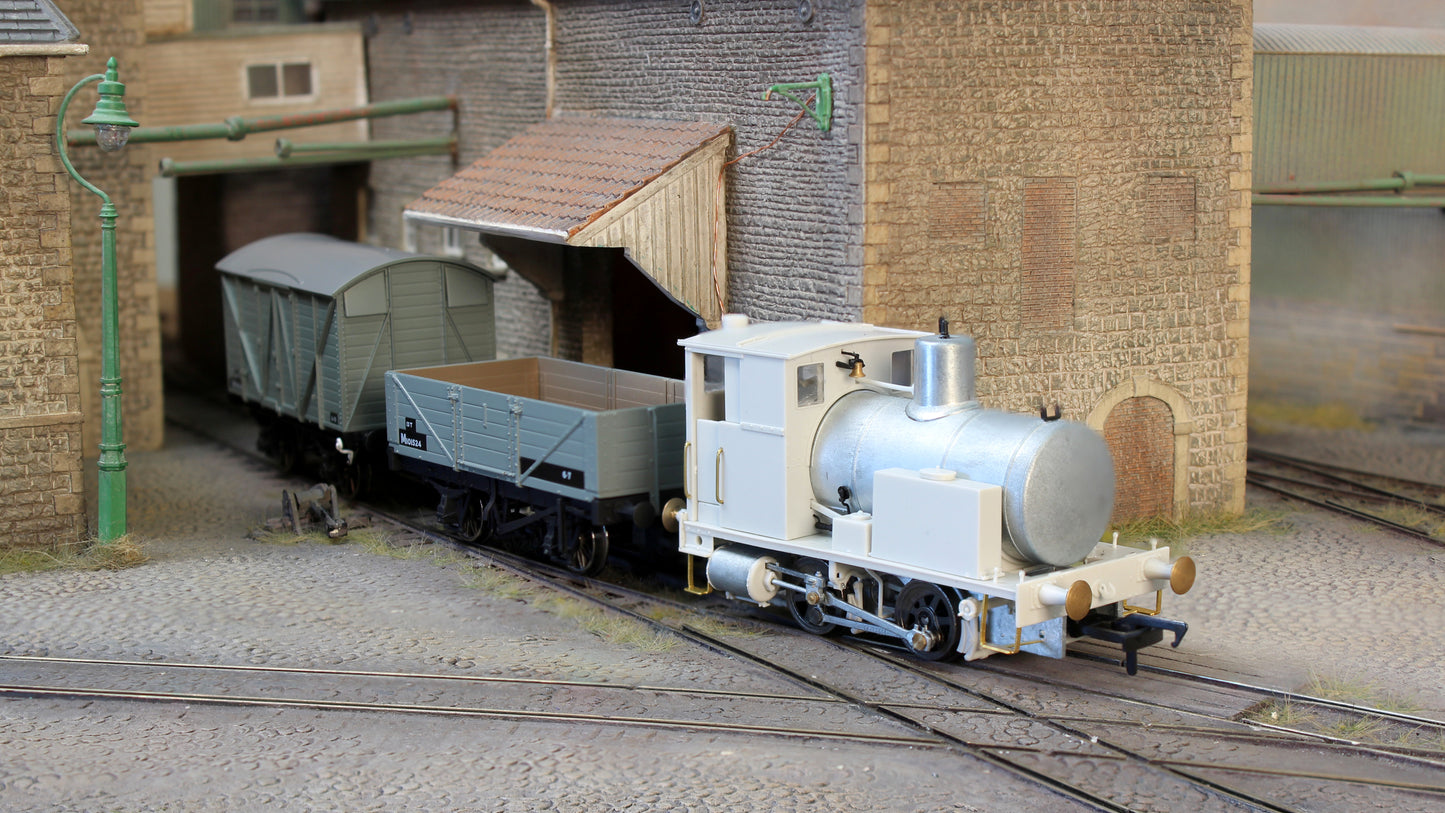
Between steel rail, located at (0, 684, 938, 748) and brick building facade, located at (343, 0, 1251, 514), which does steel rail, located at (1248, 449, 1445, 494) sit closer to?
brick building facade, located at (343, 0, 1251, 514)

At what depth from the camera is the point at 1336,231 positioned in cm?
2273

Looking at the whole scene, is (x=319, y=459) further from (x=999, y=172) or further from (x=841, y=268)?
(x=999, y=172)

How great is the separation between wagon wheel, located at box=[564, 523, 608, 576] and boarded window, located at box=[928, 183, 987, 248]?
176 inches

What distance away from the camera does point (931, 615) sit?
39.6 feet

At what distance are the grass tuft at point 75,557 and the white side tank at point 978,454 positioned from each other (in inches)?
286

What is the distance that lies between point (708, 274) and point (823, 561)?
16.7ft

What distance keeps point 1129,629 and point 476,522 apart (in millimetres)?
7406

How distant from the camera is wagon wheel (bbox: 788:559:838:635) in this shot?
12.9 m

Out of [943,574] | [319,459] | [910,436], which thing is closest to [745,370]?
[910,436]

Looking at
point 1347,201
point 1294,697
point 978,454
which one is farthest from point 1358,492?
point 978,454

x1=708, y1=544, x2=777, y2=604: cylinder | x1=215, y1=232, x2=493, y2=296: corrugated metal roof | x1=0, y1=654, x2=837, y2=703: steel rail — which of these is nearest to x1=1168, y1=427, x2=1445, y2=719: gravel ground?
x1=708, y1=544, x2=777, y2=604: cylinder

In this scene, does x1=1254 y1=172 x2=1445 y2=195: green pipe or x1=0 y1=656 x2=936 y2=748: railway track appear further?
x1=1254 y1=172 x2=1445 y2=195: green pipe

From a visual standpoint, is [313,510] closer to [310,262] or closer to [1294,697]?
[310,262]

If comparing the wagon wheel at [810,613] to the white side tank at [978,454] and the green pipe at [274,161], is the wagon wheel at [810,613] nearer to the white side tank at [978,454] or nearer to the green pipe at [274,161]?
the white side tank at [978,454]
